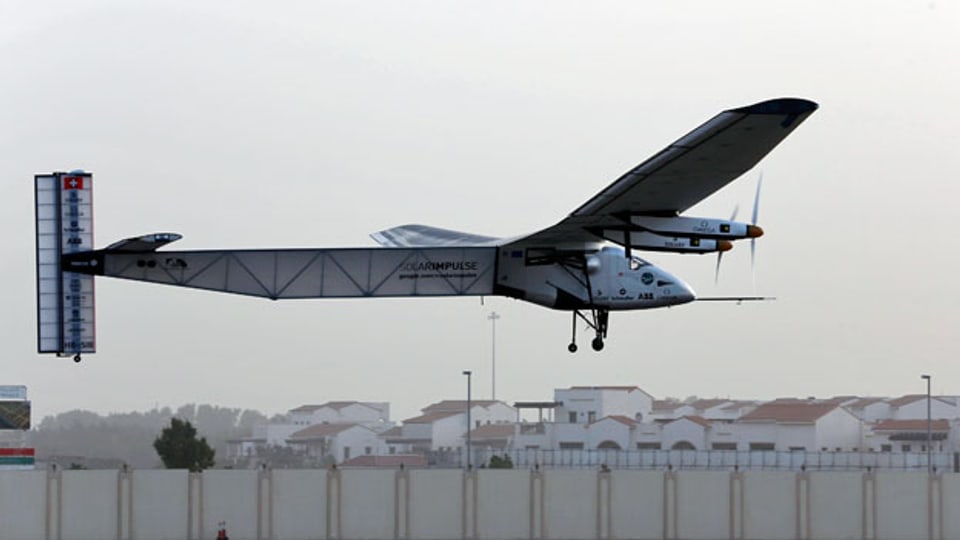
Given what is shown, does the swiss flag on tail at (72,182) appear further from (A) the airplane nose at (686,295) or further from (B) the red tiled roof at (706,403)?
(B) the red tiled roof at (706,403)

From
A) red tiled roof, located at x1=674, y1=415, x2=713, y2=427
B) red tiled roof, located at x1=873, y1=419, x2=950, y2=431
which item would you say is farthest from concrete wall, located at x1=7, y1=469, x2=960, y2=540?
red tiled roof, located at x1=873, y1=419, x2=950, y2=431

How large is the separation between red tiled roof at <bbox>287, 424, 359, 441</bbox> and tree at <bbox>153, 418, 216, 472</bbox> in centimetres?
1003

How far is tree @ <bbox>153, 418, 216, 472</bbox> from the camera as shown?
74.1 metres

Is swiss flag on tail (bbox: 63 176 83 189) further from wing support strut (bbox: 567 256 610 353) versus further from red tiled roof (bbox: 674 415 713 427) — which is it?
red tiled roof (bbox: 674 415 713 427)

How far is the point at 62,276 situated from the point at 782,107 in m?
23.7

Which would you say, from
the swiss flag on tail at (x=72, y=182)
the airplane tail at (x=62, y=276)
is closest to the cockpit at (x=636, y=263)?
the airplane tail at (x=62, y=276)

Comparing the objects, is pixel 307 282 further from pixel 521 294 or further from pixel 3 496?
pixel 3 496

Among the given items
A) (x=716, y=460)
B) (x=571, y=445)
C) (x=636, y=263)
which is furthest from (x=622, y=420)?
(x=636, y=263)

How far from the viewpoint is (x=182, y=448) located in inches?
2975

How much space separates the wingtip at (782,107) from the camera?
47.8 meters

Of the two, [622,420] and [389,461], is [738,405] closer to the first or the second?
[622,420]

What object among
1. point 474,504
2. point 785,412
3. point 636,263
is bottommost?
point 474,504

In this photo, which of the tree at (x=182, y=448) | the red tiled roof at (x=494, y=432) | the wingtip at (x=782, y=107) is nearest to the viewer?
the wingtip at (x=782, y=107)

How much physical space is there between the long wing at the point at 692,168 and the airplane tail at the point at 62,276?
46.6 feet
